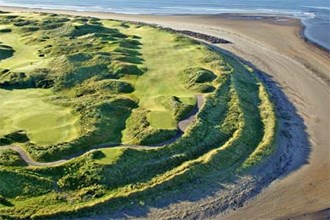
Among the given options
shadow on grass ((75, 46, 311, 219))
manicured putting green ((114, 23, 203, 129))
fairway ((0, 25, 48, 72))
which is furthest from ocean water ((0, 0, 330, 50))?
shadow on grass ((75, 46, 311, 219))

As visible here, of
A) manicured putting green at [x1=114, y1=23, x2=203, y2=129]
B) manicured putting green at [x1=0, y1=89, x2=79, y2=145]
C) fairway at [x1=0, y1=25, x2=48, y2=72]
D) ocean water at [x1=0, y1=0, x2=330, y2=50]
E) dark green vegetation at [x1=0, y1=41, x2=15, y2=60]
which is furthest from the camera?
ocean water at [x1=0, y1=0, x2=330, y2=50]

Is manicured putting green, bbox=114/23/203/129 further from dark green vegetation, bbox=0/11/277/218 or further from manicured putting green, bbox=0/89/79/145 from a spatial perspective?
manicured putting green, bbox=0/89/79/145

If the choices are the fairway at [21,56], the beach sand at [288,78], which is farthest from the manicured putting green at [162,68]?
the fairway at [21,56]

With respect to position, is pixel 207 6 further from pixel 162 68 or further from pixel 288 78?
pixel 162 68

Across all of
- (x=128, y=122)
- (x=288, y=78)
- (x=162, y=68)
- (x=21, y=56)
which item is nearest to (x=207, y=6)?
(x=288, y=78)

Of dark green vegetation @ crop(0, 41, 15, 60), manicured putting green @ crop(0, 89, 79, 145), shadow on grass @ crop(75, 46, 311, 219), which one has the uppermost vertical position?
dark green vegetation @ crop(0, 41, 15, 60)

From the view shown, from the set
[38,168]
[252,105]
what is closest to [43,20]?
[252,105]
